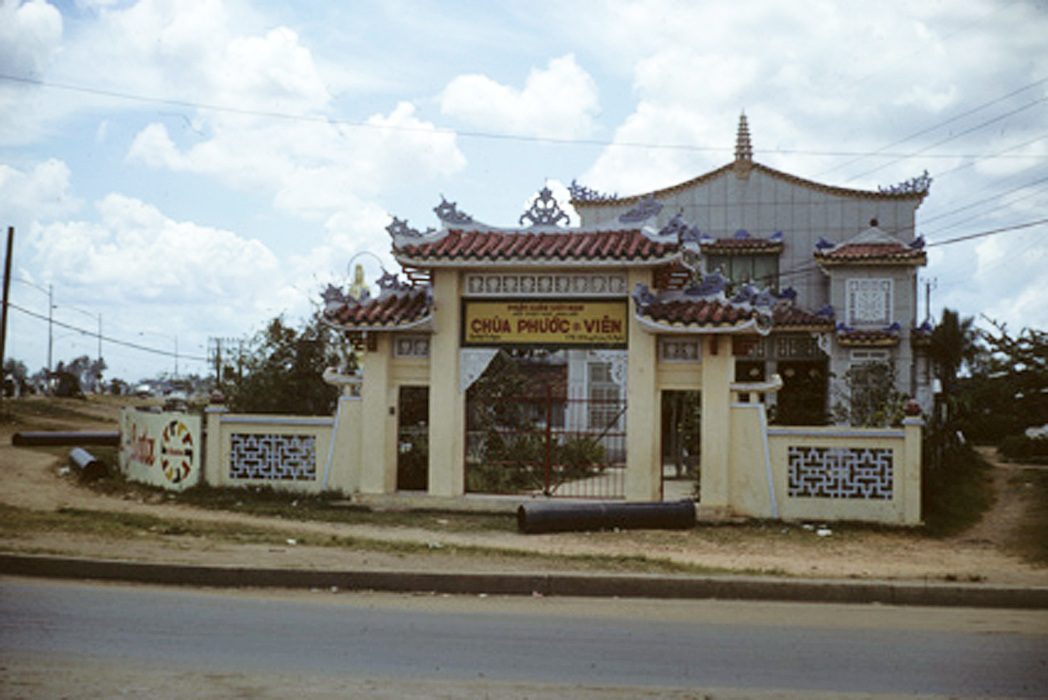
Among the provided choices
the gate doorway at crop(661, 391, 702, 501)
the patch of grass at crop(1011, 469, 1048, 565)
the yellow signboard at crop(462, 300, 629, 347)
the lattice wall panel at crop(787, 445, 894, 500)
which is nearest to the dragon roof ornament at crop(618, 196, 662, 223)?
the yellow signboard at crop(462, 300, 629, 347)

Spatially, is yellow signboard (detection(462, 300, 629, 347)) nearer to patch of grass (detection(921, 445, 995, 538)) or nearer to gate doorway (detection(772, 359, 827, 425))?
patch of grass (detection(921, 445, 995, 538))

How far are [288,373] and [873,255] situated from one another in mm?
18732

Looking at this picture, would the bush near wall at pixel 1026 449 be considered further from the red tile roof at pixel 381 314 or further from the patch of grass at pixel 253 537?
the patch of grass at pixel 253 537

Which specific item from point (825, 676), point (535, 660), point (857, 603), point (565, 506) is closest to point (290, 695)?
point (535, 660)

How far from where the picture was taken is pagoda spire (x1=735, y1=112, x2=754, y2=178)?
36844mm

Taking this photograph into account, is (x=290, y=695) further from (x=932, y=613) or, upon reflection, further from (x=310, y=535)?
(x=310, y=535)

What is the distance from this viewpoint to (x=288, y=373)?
29.0 metres

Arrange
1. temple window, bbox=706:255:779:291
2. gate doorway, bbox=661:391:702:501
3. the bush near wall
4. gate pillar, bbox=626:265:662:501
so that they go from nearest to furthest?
gate pillar, bbox=626:265:662:501, gate doorway, bbox=661:391:702:501, the bush near wall, temple window, bbox=706:255:779:291

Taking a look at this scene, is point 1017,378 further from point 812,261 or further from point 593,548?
point 812,261

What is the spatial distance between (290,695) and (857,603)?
21.7 feet

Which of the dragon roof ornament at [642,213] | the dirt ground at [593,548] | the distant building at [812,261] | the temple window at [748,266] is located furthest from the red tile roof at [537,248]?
the temple window at [748,266]

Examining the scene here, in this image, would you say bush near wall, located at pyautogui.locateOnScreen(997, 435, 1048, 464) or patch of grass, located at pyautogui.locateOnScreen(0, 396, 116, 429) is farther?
patch of grass, located at pyautogui.locateOnScreen(0, 396, 116, 429)

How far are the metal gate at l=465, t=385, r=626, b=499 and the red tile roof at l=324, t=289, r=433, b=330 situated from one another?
2372 mm

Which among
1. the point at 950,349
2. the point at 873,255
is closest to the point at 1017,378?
the point at 873,255
